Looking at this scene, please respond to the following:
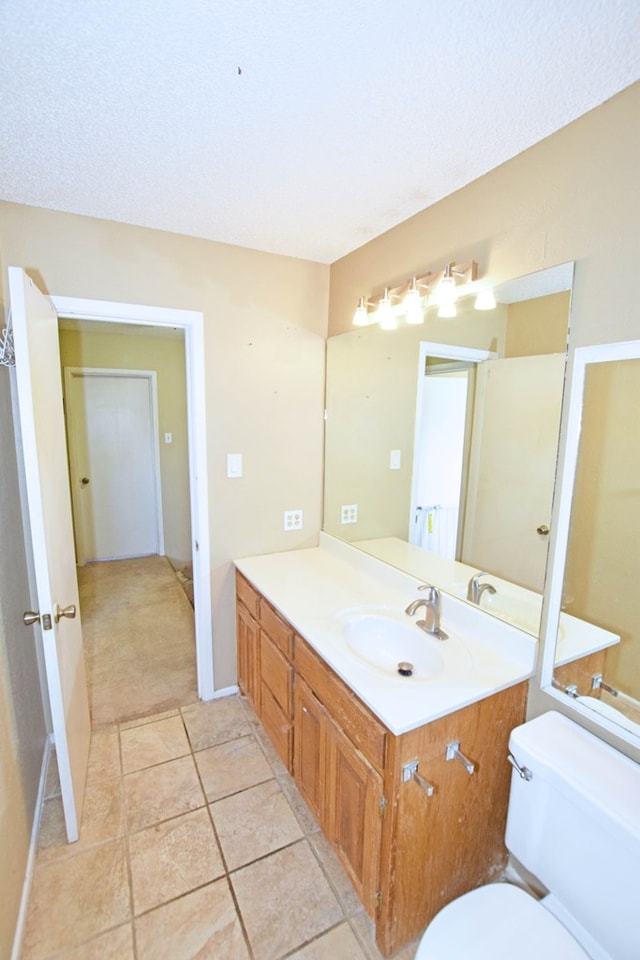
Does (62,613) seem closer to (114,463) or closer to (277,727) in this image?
(277,727)

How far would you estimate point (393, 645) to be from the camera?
162 centimetres

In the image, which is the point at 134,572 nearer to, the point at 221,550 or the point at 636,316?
the point at 221,550

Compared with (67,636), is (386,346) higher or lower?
higher

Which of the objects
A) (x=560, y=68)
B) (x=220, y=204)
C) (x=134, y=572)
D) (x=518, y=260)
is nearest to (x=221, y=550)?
(x=220, y=204)

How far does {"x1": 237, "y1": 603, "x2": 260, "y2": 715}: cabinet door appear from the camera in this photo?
205 centimetres

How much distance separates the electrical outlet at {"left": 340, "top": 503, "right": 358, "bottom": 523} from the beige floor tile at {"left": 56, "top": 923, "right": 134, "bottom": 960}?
5.61ft

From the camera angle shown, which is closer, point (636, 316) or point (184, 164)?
point (636, 316)

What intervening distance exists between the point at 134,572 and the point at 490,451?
369 centimetres

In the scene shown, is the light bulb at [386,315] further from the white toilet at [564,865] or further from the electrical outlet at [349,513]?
the white toilet at [564,865]

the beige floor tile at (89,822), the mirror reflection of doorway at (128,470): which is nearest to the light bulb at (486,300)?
the beige floor tile at (89,822)

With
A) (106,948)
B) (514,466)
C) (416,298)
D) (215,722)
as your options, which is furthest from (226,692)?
(416,298)

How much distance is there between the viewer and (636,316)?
41.5 inches

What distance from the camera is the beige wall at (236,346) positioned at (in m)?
1.83

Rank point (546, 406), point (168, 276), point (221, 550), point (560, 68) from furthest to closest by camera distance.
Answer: point (221, 550) < point (168, 276) < point (546, 406) < point (560, 68)
